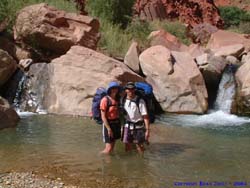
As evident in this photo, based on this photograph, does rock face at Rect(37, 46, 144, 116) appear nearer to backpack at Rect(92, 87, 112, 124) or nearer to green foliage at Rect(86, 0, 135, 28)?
backpack at Rect(92, 87, 112, 124)

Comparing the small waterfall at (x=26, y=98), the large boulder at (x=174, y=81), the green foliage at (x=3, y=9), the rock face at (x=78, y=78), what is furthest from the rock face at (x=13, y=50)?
the large boulder at (x=174, y=81)

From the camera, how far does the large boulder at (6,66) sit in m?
11.6

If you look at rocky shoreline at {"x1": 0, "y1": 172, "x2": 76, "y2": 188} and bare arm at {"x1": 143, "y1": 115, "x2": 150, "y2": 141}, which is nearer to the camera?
rocky shoreline at {"x1": 0, "y1": 172, "x2": 76, "y2": 188}

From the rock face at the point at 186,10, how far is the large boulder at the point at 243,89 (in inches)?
412

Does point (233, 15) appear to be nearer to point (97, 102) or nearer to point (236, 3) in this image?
point (236, 3)

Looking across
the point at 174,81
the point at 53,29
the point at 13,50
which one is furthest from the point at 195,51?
the point at 13,50

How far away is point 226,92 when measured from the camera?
43.6 feet

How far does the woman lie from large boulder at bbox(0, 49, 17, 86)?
519 cm

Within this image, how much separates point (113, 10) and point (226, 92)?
6821 mm

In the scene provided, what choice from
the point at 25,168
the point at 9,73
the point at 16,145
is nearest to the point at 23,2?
the point at 9,73

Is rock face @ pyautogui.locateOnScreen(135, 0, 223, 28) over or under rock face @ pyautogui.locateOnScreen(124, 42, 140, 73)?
over

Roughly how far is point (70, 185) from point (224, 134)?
15.3ft

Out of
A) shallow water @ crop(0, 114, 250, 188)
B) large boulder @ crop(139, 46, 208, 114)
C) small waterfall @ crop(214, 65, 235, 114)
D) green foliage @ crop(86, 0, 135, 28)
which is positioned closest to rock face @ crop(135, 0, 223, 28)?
green foliage @ crop(86, 0, 135, 28)

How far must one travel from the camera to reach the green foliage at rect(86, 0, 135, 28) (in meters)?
18.2
